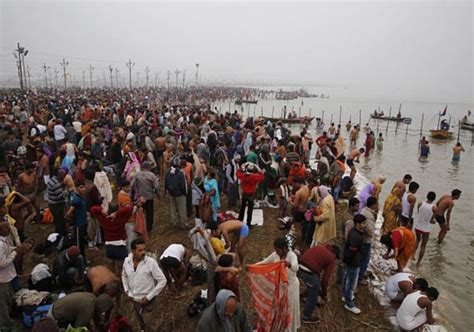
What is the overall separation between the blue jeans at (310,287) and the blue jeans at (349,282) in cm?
68

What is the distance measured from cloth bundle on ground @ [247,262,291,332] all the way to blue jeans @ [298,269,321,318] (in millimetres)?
657

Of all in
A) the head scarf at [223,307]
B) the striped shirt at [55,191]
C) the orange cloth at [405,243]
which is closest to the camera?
the head scarf at [223,307]

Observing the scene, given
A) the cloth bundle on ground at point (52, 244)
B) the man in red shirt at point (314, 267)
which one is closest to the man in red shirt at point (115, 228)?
the cloth bundle on ground at point (52, 244)

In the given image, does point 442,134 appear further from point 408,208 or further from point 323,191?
point 323,191

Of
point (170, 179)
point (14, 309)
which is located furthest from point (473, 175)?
point (14, 309)

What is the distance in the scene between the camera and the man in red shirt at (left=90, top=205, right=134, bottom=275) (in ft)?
16.4

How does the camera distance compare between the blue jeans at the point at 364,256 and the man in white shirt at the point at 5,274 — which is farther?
the blue jeans at the point at 364,256

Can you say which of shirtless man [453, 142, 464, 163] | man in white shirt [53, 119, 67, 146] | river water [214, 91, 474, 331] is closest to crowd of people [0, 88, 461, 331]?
river water [214, 91, 474, 331]

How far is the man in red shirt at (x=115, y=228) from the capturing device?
4.99 metres

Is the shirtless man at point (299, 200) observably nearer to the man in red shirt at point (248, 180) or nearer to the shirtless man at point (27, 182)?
the man in red shirt at point (248, 180)

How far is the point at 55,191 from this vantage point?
622 cm

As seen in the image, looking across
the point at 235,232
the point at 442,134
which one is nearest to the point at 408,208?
the point at 235,232

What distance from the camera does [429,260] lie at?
7.79 metres

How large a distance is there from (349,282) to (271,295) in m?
1.66
